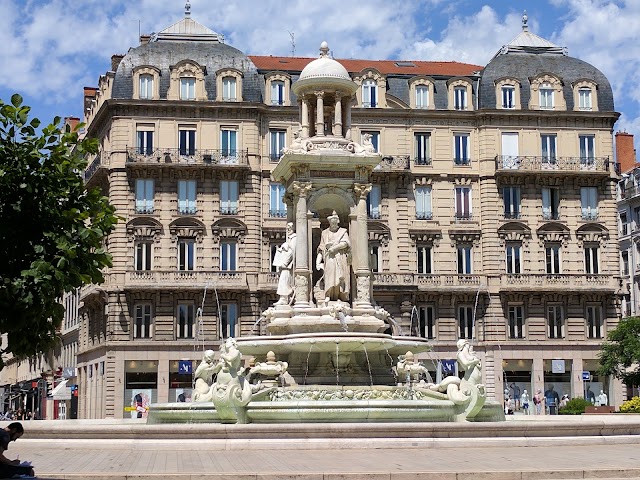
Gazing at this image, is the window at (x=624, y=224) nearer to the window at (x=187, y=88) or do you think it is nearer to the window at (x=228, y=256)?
the window at (x=228, y=256)

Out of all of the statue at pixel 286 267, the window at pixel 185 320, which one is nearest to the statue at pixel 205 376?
the statue at pixel 286 267

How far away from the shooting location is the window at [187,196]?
65000 mm

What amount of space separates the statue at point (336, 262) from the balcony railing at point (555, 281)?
38824 millimetres

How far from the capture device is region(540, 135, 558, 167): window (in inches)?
2675

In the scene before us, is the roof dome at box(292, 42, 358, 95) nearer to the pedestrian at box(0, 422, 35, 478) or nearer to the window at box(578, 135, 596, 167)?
the pedestrian at box(0, 422, 35, 478)

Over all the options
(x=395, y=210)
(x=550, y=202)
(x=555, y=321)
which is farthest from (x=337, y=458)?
(x=550, y=202)

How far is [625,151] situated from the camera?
88.3m

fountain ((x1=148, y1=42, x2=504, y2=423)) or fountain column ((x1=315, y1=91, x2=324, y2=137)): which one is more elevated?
fountain column ((x1=315, y1=91, x2=324, y2=137))

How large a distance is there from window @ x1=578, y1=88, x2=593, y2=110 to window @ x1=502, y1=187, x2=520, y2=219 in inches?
256

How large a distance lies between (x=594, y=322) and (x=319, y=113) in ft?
135

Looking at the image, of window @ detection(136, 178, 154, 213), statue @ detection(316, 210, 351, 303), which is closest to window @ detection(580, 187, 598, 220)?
window @ detection(136, 178, 154, 213)

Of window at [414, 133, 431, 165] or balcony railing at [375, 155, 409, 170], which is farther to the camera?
window at [414, 133, 431, 165]

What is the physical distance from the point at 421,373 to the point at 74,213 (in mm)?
14040

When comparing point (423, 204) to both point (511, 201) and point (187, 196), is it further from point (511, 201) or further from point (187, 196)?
point (187, 196)
